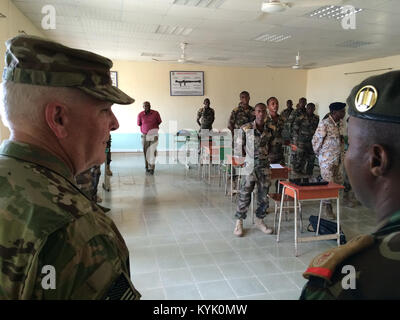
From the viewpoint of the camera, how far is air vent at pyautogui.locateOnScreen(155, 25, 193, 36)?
Result: 223 inches

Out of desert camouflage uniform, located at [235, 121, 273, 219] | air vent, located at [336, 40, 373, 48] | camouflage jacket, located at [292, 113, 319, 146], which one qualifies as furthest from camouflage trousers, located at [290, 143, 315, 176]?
desert camouflage uniform, located at [235, 121, 273, 219]

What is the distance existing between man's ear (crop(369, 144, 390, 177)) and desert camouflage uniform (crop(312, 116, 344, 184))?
12.2ft

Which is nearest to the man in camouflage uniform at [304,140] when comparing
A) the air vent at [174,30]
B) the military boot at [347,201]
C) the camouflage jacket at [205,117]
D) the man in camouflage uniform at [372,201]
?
the military boot at [347,201]

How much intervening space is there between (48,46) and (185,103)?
1038 centimetres

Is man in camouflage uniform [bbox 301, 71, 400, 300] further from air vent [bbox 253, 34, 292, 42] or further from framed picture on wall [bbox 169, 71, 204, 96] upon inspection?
framed picture on wall [bbox 169, 71, 204, 96]

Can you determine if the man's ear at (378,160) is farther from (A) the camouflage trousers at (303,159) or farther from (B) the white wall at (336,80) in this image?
(B) the white wall at (336,80)

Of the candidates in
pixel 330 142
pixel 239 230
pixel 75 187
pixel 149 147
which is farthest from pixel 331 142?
pixel 149 147

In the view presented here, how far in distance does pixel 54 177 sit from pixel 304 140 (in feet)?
21.3

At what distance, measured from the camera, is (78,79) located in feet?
2.30

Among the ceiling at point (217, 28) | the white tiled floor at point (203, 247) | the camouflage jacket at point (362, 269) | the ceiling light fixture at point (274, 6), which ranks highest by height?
the ceiling at point (217, 28)

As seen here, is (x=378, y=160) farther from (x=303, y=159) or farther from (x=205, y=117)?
(x=205, y=117)

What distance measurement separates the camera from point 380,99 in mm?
621

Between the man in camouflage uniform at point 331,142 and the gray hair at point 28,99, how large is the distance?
3964mm

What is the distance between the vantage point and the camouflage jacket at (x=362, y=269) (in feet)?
1.70
